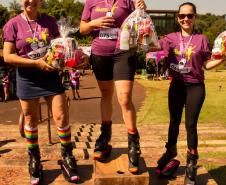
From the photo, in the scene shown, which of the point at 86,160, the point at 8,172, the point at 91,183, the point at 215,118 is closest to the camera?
the point at 91,183

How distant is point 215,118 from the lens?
12.8 metres

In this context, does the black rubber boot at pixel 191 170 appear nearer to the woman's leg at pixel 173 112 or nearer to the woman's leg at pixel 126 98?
the woman's leg at pixel 173 112

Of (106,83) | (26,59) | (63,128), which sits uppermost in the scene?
(26,59)

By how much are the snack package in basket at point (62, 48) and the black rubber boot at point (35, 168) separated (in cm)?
106

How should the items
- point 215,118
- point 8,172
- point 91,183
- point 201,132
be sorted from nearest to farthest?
point 91,183
point 8,172
point 201,132
point 215,118

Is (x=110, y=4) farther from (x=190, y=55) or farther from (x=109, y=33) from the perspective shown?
(x=190, y=55)

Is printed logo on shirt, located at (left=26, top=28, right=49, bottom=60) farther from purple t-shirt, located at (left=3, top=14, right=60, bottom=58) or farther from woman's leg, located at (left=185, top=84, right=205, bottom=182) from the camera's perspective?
woman's leg, located at (left=185, top=84, right=205, bottom=182)

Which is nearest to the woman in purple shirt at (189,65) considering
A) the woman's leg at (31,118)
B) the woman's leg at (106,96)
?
the woman's leg at (106,96)

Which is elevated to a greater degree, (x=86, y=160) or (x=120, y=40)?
(x=120, y=40)

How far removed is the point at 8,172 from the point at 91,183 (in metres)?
1.07

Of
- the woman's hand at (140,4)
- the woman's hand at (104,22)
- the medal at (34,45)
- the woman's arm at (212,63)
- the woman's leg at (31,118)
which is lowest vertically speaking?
the woman's leg at (31,118)

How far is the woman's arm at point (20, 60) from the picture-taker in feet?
12.4

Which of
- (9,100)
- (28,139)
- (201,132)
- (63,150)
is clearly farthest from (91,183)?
(9,100)

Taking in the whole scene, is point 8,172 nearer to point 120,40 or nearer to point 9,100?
point 120,40
